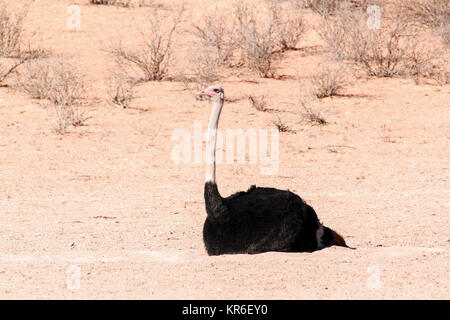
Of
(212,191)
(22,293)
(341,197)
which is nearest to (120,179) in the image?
(341,197)

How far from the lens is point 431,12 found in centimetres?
1911

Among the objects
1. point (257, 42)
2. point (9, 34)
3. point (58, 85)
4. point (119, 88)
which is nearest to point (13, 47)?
point (9, 34)

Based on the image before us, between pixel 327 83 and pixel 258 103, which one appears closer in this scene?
pixel 258 103

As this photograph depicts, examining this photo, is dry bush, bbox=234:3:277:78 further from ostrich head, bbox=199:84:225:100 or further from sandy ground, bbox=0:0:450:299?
ostrich head, bbox=199:84:225:100

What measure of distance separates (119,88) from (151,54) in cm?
158

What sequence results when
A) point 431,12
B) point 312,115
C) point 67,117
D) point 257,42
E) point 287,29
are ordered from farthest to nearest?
point 431,12 → point 287,29 → point 257,42 → point 312,115 → point 67,117

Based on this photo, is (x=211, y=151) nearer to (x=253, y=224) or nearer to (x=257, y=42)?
(x=253, y=224)

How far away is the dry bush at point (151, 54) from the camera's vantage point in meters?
16.5

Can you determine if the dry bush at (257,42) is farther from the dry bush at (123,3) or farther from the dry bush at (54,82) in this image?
the dry bush at (54,82)

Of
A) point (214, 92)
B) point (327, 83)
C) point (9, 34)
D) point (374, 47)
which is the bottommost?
point (327, 83)

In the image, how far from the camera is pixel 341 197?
34.0 ft

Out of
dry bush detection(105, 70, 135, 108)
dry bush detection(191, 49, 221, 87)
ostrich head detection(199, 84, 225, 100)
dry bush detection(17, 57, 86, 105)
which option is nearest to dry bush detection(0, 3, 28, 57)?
dry bush detection(17, 57, 86, 105)

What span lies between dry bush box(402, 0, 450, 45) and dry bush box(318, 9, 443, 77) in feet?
2.54
